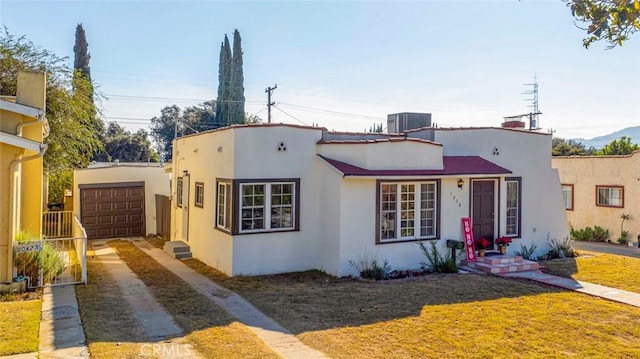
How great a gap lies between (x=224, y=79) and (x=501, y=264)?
34.0 metres

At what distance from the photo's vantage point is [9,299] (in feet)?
29.9

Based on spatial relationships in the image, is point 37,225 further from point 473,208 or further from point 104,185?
point 473,208

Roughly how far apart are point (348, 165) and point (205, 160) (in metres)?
4.95

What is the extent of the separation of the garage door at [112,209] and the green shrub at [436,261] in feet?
43.7

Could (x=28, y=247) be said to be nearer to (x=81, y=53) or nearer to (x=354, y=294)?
(x=354, y=294)

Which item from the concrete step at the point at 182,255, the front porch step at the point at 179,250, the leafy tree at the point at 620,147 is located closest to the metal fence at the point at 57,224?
the front porch step at the point at 179,250

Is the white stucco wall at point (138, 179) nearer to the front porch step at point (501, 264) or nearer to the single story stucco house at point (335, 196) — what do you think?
the single story stucco house at point (335, 196)

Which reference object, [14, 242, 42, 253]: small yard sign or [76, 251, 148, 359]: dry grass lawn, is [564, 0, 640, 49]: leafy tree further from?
[14, 242, 42, 253]: small yard sign

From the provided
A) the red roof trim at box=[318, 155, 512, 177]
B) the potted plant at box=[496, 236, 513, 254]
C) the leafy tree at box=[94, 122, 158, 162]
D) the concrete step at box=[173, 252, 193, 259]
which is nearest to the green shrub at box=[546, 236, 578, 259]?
the potted plant at box=[496, 236, 513, 254]

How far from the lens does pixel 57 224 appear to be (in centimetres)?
1952

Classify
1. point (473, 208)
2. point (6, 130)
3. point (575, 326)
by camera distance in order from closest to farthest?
point (575, 326)
point (6, 130)
point (473, 208)

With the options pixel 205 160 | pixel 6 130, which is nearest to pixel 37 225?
pixel 6 130

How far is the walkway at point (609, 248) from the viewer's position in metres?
17.2

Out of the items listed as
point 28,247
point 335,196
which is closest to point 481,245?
point 335,196
